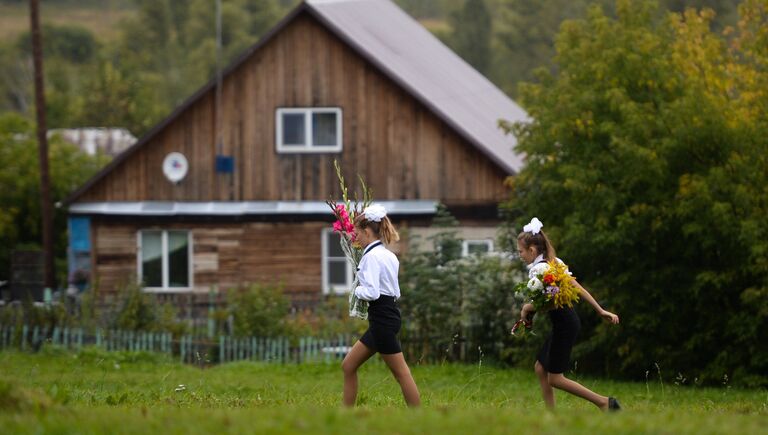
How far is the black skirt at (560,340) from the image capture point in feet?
36.6

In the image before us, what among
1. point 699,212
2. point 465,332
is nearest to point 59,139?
point 465,332

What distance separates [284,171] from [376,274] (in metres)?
19.8

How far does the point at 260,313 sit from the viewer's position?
23.4 m

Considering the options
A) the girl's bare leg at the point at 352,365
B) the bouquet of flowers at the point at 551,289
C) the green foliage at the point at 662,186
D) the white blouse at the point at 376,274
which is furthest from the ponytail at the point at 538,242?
the green foliage at the point at 662,186

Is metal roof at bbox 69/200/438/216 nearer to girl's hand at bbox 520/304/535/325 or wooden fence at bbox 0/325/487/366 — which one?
wooden fence at bbox 0/325/487/366

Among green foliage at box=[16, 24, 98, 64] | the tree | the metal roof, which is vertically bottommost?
the metal roof

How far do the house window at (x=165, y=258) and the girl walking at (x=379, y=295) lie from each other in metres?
20.4

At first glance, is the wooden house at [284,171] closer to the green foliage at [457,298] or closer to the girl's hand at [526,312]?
the green foliage at [457,298]

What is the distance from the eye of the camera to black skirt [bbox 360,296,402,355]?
35.0 ft

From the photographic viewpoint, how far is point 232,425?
836 centimetres

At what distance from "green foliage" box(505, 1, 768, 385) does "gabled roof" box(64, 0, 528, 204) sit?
7110mm

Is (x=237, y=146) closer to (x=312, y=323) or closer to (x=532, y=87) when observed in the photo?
(x=312, y=323)

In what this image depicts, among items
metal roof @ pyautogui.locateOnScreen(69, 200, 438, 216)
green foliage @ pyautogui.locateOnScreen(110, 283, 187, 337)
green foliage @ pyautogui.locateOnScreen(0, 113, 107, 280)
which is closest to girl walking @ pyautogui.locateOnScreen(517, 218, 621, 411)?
green foliage @ pyautogui.locateOnScreen(110, 283, 187, 337)

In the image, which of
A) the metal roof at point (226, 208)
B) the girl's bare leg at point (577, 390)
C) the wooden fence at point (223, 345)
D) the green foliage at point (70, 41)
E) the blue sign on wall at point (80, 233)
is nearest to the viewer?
the girl's bare leg at point (577, 390)
